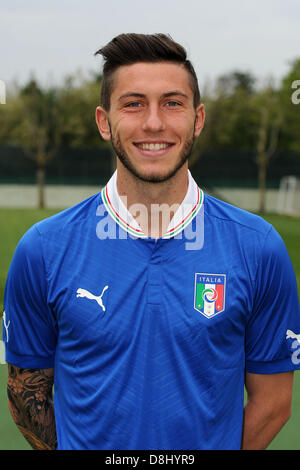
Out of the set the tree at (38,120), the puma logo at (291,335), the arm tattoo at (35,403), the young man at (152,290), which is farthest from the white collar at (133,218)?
the tree at (38,120)

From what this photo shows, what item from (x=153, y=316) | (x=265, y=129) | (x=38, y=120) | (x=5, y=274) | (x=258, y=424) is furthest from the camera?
(x=38, y=120)

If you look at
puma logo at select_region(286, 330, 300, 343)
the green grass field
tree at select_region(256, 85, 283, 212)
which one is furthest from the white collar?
tree at select_region(256, 85, 283, 212)

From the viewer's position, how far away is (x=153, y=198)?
203 centimetres

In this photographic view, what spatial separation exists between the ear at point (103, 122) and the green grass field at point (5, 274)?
2666 mm

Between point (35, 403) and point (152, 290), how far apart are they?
72cm

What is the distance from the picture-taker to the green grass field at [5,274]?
4091 millimetres

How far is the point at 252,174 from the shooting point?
29.4m

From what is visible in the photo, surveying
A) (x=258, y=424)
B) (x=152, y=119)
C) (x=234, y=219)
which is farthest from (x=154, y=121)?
(x=258, y=424)

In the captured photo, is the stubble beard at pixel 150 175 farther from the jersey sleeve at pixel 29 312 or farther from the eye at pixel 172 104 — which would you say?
the jersey sleeve at pixel 29 312

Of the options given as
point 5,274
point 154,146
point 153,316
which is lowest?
point 5,274

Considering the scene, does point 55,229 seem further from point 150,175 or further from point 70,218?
point 150,175

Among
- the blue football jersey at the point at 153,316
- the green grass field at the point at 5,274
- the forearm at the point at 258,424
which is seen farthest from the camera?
the green grass field at the point at 5,274

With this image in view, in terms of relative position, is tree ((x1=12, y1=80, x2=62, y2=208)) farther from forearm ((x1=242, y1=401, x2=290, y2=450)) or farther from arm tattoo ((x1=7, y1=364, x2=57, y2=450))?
forearm ((x1=242, y1=401, x2=290, y2=450))

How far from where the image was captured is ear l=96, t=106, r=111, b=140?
2090mm
